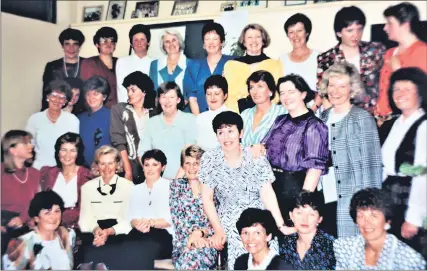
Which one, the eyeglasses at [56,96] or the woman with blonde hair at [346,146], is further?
the eyeglasses at [56,96]

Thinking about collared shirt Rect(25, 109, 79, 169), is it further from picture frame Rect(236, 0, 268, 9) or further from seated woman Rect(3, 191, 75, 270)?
picture frame Rect(236, 0, 268, 9)

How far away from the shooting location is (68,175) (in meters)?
3.77

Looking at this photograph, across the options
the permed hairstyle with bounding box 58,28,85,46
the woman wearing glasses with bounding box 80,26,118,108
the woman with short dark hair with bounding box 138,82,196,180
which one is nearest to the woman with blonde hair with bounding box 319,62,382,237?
the woman with short dark hair with bounding box 138,82,196,180

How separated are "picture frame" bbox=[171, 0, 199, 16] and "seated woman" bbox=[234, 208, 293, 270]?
142 cm

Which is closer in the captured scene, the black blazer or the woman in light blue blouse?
the black blazer

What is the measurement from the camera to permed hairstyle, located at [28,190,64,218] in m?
3.75

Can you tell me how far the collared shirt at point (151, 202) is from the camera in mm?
3570

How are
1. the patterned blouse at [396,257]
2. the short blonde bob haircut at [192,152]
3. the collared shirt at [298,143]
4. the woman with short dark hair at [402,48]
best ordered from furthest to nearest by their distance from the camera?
the short blonde bob haircut at [192,152] < the collared shirt at [298,143] < the woman with short dark hair at [402,48] < the patterned blouse at [396,257]

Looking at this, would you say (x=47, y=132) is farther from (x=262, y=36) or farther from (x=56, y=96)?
(x=262, y=36)

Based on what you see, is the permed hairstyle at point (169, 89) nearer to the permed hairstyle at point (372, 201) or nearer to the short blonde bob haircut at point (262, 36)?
the short blonde bob haircut at point (262, 36)

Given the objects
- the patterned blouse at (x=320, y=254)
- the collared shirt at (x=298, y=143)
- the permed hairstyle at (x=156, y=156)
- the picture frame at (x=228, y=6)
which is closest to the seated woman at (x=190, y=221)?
the permed hairstyle at (x=156, y=156)

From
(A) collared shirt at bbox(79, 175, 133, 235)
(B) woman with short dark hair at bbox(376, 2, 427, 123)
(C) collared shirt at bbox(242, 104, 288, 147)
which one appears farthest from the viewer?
(A) collared shirt at bbox(79, 175, 133, 235)

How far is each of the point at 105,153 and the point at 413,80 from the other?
6.54 ft

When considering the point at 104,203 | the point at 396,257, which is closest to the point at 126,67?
the point at 104,203
